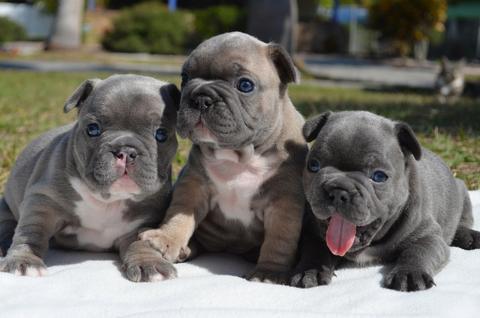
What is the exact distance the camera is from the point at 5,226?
4.37 meters

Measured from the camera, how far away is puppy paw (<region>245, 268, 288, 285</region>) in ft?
11.5

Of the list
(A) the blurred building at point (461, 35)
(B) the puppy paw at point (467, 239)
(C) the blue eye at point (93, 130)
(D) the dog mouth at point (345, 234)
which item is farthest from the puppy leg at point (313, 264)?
(A) the blurred building at point (461, 35)

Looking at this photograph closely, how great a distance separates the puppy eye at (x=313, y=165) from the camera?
3.62 meters

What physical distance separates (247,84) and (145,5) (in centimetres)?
3296

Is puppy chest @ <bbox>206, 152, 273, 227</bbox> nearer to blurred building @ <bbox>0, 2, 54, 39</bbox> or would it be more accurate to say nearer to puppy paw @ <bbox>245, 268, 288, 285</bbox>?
puppy paw @ <bbox>245, 268, 288, 285</bbox>

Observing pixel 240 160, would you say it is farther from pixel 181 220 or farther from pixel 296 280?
pixel 296 280

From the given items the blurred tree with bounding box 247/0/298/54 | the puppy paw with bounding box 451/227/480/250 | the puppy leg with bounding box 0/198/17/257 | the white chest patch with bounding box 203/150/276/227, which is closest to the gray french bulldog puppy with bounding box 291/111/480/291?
the white chest patch with bounding box 203/150/276/227

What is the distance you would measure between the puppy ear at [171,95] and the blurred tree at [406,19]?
96.8ft

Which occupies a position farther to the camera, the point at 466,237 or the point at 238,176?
the point at 466,237

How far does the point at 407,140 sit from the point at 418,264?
2.13 ft

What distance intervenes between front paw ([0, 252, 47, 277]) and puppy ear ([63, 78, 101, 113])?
796 mm

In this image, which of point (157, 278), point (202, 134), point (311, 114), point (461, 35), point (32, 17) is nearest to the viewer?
point (157, 278)

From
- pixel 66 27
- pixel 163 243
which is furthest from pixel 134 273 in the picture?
pixel 66 27

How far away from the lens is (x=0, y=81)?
49.5 ft
